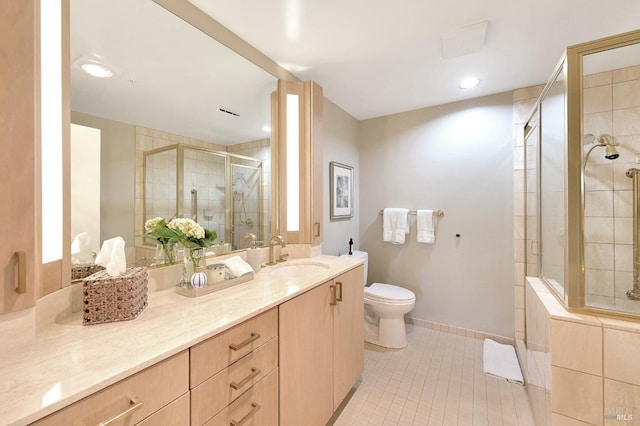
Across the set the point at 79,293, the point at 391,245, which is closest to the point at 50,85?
the point at 79,293

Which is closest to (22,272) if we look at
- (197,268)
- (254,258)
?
(197,268)

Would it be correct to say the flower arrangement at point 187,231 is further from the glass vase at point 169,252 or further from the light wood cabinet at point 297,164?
Answer: the light wood cabinet at point 297,164

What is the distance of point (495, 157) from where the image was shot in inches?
91.7

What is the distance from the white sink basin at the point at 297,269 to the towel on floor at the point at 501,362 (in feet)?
5.08

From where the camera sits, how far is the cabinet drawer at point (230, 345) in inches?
29.9

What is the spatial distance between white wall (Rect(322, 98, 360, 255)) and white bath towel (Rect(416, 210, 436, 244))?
0.71m

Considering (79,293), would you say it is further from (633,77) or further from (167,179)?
(633,77)

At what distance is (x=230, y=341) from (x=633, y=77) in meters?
2.79

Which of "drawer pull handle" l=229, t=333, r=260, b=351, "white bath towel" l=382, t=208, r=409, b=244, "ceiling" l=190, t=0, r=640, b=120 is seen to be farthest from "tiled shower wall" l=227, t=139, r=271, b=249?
"white bath towel" l=382, t=208, r=409, b=244

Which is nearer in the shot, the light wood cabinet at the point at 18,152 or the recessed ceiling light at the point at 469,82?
the light wood cabinet at the point at 18,152

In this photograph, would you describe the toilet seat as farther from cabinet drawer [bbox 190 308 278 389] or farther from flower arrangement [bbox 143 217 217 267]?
flower arrangement [bbox 143 217 217 267]

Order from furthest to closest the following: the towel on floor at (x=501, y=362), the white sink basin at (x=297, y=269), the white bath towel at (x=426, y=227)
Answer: the white bath towel at (x=426, y=227), the towel on floor at (x=501, y=362), the white sink basin at (x=297, y=269)

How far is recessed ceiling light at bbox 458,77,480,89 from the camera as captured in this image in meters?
2.08

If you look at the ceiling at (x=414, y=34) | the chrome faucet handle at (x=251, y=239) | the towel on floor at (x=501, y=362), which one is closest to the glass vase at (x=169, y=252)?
the chrome faucet handle at (x=251, y=239)
